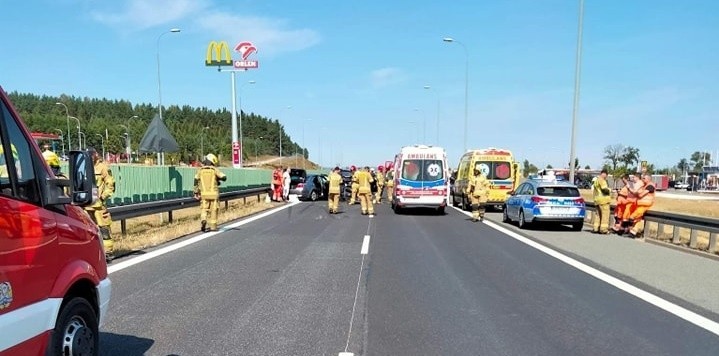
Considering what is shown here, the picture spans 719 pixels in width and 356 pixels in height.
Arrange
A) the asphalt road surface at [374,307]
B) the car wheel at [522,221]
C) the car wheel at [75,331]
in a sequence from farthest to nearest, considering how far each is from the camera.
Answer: the car wheel at [522,221] → the asphalt road surface at [374,307] → the car wheel at [75,331]

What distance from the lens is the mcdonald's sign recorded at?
4512 centimetres

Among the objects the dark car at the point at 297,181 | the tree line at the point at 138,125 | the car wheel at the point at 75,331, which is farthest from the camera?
the tree line at the point at 138,125

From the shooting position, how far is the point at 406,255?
11.0 metres

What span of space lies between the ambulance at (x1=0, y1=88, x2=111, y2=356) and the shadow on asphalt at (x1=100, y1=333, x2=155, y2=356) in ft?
2.83

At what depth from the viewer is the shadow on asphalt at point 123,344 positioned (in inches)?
197

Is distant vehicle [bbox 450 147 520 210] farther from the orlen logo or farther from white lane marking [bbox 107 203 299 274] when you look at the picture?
the orlen logo

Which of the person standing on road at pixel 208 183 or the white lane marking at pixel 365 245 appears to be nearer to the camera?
the white lane marking at pixel 365 245

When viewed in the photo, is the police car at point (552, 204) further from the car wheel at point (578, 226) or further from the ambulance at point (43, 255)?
the ambulance at point (43, 255)

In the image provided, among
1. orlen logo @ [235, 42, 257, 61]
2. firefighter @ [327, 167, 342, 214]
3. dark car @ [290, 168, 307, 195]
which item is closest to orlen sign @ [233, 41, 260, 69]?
orlen logo @ [235, 42, 257, 61]

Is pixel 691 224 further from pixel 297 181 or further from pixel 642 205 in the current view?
pixel 297 181

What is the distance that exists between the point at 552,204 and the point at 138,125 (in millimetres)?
134169

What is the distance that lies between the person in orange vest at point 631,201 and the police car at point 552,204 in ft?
3.89

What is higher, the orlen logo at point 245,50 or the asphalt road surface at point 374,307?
the orlen logo at point 245,50

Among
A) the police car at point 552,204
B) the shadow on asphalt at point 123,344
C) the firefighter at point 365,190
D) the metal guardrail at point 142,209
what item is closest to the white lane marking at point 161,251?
the metal guardrail at point 142,209
